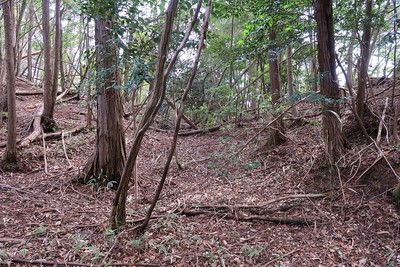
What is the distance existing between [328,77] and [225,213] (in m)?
2.62

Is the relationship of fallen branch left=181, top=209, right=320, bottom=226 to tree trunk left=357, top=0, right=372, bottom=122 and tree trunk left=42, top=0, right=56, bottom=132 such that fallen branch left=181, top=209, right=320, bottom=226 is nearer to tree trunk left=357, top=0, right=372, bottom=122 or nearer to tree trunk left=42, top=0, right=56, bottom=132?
tree trunk left=357, top=0, right=372, bottom=122

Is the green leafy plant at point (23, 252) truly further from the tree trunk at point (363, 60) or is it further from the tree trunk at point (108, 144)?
the tree trunk at point (363, 60)

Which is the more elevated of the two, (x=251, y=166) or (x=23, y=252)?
(x=251, y=166)

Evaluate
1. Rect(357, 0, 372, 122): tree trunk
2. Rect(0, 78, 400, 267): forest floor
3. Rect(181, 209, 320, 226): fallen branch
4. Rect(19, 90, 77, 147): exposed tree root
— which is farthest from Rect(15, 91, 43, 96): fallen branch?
Rect(357, 0, 372, 122): tree trunk

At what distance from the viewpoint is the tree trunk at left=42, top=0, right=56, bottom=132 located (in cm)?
718

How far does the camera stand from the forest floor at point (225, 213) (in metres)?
3.18

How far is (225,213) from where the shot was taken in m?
4.23

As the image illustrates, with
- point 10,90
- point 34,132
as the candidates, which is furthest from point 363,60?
point 34,132

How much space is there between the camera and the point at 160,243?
3354mm

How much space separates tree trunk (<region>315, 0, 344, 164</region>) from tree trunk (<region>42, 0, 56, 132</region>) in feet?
20.1

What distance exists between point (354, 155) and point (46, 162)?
5.70 m

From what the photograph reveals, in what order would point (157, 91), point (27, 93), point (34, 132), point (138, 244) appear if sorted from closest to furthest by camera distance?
point (157, 91) < point (138, 244) < point (34, 132) < point (27, 93)

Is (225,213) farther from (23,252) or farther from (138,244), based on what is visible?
(23,252)

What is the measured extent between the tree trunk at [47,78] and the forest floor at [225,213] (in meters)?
1.18
